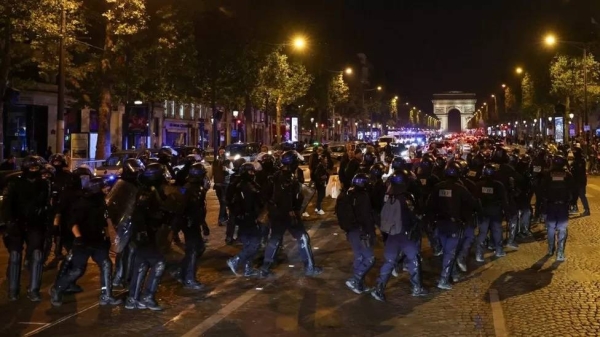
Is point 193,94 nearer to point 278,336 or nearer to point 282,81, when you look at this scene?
point 282,81

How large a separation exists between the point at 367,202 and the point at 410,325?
66.7 inches

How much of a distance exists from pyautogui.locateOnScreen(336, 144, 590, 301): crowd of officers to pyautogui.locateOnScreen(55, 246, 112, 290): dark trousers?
9.52 ft

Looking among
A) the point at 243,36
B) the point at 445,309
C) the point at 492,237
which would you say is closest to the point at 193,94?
the point at 243,36

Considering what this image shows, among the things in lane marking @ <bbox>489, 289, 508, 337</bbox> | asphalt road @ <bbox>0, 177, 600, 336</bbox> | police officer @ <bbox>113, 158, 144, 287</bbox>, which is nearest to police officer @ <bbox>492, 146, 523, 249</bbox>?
asphalt road @ <bbox>0, 177, 600, 336</bbox>

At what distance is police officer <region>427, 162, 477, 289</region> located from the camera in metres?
8.59

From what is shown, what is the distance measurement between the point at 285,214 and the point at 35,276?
10.8ft

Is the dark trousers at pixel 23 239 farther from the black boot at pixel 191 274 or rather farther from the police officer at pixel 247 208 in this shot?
the police officer at pixel 247 208

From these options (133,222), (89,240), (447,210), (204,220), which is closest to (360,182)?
(447,210)

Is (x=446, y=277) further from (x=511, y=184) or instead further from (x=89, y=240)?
(x=89, y=240)

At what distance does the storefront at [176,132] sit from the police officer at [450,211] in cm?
5011

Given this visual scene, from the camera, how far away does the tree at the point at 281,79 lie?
47.4 metres

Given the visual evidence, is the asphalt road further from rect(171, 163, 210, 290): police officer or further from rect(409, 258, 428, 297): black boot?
rect(171, 163, 210, 290): police officer

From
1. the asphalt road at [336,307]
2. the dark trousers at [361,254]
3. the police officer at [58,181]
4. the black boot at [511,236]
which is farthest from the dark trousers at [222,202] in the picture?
the dark trousers at [361,254]

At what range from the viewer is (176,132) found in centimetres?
6116
